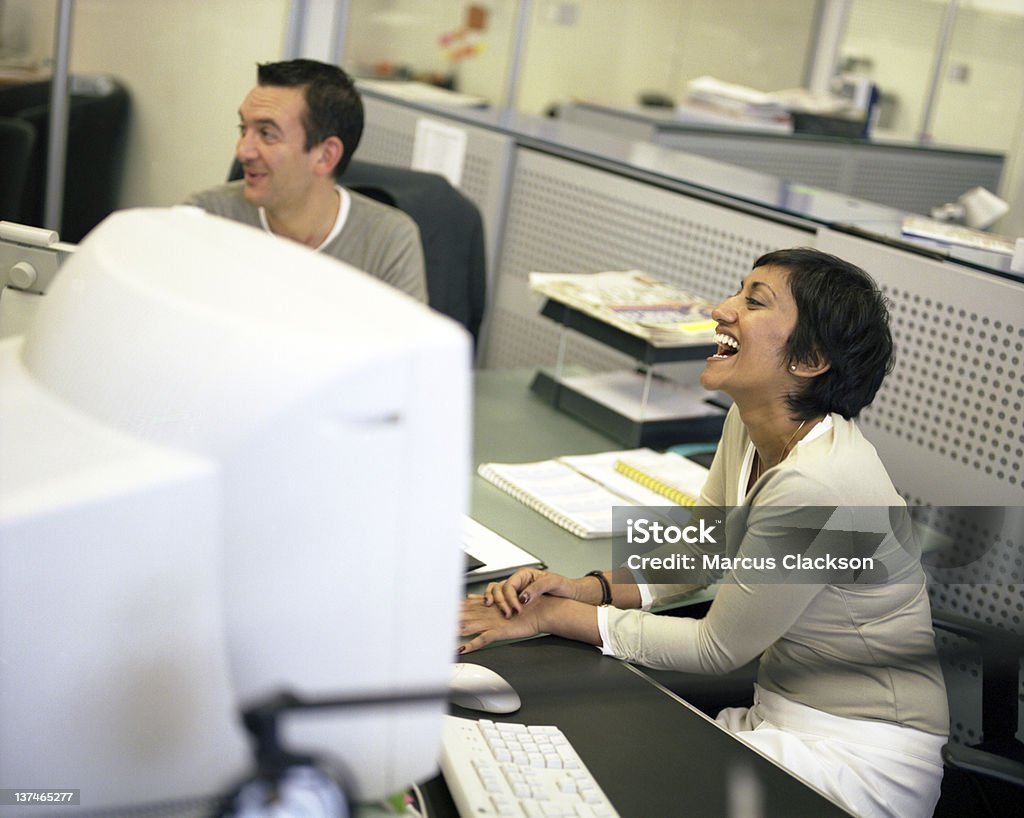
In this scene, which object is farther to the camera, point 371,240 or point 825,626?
point 371,240

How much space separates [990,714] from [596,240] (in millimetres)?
1441

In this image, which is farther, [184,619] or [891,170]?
[891,170]

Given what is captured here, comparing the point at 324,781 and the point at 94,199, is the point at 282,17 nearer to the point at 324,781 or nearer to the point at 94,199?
the point at 94,199

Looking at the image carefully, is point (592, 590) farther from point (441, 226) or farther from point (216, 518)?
point (441, 226)

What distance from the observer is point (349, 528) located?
0.69m

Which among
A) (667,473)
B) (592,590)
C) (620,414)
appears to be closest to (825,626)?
(592,590)

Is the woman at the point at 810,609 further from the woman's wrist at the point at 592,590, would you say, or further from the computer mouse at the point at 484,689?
the computer mouse at the point at 484,689

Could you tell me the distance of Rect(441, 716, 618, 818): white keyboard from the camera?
110 centimetres

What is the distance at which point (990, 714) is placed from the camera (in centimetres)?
177

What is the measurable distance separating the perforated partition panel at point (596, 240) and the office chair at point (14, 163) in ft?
4.47

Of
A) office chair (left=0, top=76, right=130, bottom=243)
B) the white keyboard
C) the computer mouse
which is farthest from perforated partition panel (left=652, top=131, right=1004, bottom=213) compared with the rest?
the white keyboard

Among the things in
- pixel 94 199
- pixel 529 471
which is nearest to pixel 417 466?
pixel 529 471

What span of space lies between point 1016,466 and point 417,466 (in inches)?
60.9

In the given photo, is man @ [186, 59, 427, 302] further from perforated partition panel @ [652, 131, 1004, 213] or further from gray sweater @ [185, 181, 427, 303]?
perforated partition panel @ [652, 131, 1004, 213]
